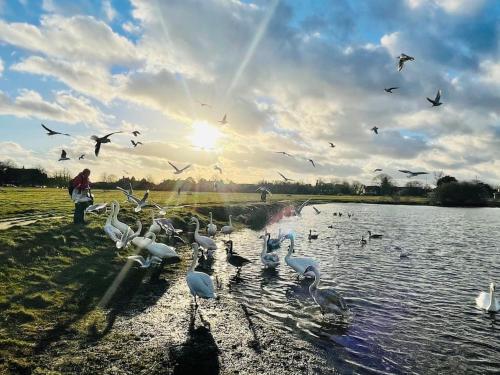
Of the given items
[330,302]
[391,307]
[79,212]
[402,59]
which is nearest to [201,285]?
[330,302]

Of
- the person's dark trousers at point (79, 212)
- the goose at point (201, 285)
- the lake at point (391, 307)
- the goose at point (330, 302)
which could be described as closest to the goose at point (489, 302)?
the lake at point (391, 307)

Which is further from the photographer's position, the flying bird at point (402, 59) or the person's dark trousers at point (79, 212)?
the person's dark trousers at point (79, 212)

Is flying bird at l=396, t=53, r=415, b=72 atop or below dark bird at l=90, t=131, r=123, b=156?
atop

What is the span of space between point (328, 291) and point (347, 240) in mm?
22441

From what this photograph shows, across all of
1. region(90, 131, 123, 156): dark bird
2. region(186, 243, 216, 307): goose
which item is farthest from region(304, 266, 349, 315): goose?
region(90, 131, 123, 156): dark bird

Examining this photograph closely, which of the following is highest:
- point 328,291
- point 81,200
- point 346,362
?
point 81,200

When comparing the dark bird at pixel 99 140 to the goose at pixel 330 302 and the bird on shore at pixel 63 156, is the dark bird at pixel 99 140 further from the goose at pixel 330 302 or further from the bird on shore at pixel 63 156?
the goose at pixel 330 302

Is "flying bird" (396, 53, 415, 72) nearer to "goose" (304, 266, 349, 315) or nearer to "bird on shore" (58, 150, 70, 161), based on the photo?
"goose" (304, 266, 349, 315)

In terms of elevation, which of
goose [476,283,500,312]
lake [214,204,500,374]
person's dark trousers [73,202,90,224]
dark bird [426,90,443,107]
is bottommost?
lake [214,204,500,374]

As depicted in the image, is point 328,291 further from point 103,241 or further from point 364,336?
point 103,241

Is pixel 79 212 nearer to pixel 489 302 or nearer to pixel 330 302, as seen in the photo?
pixel 330 302

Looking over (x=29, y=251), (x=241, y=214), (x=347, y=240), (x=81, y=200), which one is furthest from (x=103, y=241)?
(x=241, y=214)

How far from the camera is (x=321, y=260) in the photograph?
81.0ft

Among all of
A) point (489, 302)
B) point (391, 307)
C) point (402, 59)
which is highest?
point (402, 59)
